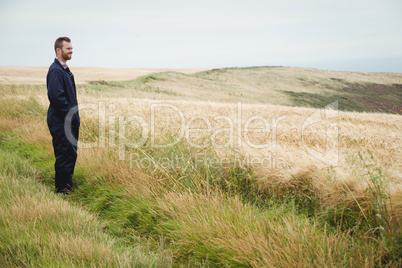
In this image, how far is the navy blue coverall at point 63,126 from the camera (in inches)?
151

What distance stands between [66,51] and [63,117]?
2.97 ft

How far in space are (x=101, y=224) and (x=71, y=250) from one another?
0.65 meters

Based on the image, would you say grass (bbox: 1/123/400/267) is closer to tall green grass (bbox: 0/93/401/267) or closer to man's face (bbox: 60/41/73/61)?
tall green grass (bbox: 0/93/401/267)

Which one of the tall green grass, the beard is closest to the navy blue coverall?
the beard

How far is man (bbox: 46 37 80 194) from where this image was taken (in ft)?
12.5

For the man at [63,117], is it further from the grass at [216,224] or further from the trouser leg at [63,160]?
the grass at [216,224]

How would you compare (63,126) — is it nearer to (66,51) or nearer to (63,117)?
(63,117)

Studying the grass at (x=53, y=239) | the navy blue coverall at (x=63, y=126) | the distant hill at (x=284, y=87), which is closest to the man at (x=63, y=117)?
the navy blue coverall at (x=63, y=126)

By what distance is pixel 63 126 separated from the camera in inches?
154

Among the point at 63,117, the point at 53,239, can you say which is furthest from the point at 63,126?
the point at 53,239

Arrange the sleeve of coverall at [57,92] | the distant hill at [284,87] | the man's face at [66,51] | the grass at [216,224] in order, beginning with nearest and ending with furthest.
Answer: the grass at [216,224] → the sleeve of coverall at [57,92] → the man's face at [66,51] → the distant hill at [284,87]

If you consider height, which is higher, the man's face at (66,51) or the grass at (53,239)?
the man's face at (66,51)

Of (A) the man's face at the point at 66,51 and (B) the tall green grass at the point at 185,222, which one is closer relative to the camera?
(B) the tall green grass at the point at 185,222

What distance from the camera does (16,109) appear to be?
26.4ft
